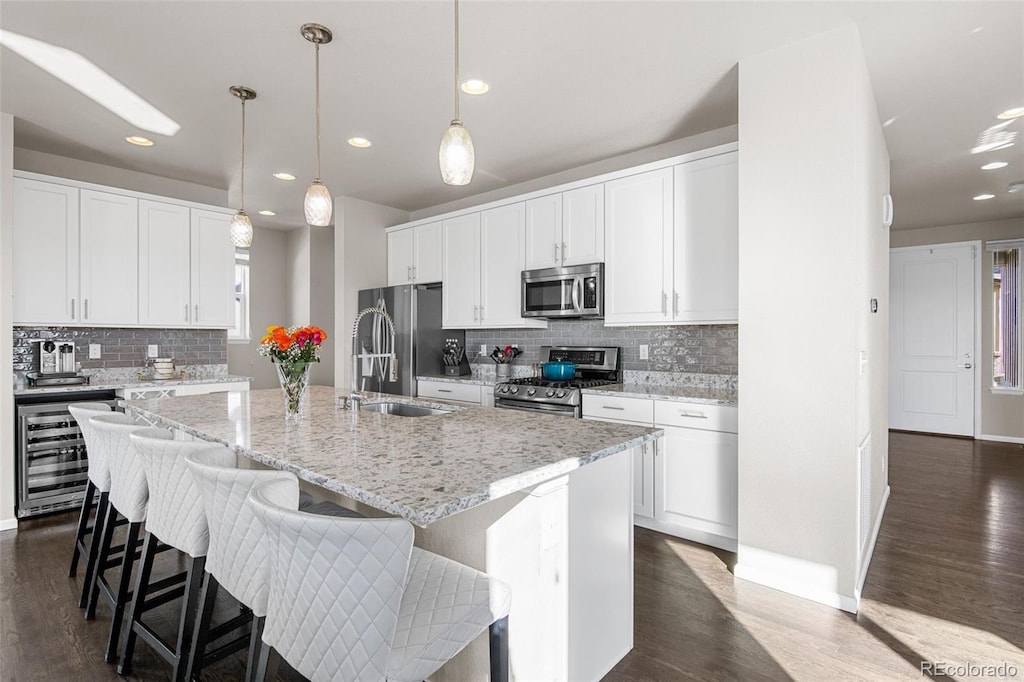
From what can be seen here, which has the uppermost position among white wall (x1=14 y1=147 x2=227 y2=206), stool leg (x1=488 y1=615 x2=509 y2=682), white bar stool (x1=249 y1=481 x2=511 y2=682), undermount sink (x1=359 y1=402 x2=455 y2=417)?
white wall (x1=14 y1=147 x2=227 y2=206)

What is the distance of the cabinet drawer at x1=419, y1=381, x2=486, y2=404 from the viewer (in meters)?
→ 4.41

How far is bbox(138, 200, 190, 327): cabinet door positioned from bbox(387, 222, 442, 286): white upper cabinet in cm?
183

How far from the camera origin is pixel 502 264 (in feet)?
14.6

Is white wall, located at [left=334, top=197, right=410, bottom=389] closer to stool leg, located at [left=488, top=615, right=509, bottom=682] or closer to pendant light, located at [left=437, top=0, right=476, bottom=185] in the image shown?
pendant light, located at [left=437, top=0, right=476, bottom=185]

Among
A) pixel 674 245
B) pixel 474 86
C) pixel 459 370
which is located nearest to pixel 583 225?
pixel 674 245

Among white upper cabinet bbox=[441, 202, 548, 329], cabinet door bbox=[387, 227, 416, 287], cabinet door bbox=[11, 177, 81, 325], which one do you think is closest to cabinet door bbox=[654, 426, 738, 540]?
white upper cabinet bbox=[441, 202, 548, 329]

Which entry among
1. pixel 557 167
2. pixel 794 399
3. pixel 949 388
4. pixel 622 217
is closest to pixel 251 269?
pixel 557 167

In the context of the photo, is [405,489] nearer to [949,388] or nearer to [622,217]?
[622,217]

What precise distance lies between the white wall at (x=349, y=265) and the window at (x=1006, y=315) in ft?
23.1

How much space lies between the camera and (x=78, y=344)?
426 cm

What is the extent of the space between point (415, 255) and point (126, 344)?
8.62ft

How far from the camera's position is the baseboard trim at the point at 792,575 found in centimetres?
239

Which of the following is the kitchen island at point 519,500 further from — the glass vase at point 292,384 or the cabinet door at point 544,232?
the cabinet door at point 544,232

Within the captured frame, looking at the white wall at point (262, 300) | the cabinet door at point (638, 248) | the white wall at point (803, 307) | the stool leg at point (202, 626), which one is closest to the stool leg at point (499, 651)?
the stool leg at point (202, 626)
